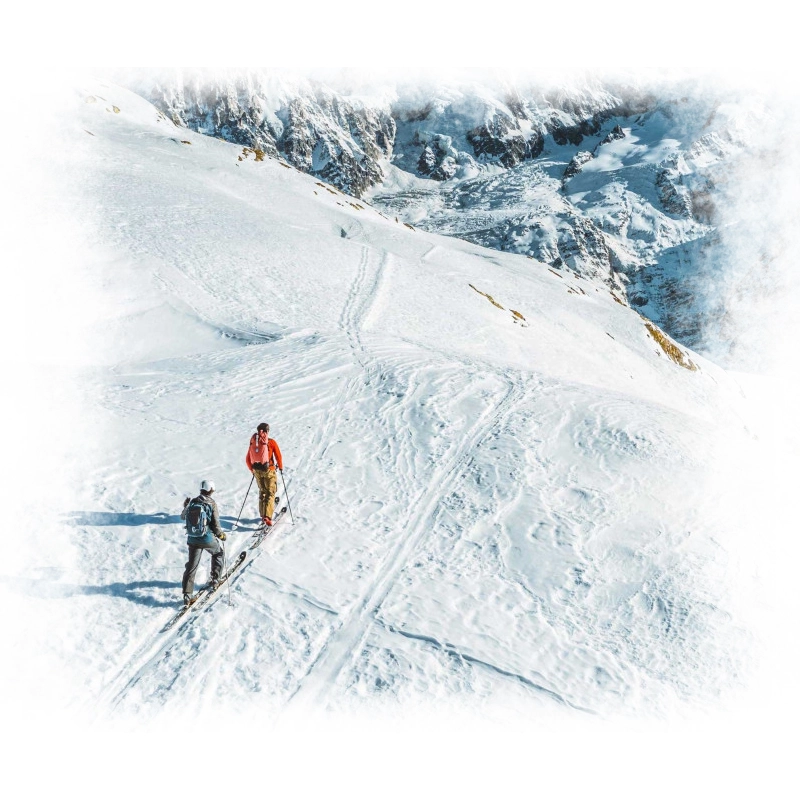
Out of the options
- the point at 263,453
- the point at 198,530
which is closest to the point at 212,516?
the point at 198,530

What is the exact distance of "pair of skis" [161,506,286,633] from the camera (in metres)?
8.80

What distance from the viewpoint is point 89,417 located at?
1454 cm

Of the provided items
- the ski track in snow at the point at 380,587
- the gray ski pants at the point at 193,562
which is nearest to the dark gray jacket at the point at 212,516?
the gray ski pants at the point at 193,562

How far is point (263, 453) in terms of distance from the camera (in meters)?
11.0

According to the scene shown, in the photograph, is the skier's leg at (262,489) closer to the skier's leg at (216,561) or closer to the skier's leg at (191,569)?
the skier's leg at (216,561)

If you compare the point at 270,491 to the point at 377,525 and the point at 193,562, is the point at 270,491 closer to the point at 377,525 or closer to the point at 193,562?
the point at 377,525

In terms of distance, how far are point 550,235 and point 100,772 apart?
622ft

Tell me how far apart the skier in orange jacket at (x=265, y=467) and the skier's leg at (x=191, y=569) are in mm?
2126

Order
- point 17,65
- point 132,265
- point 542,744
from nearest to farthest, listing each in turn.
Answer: point 542,744, point 132,265, point 17,65

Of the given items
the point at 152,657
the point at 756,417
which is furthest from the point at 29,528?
the point at 756,417

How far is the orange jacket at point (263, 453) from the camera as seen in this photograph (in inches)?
432

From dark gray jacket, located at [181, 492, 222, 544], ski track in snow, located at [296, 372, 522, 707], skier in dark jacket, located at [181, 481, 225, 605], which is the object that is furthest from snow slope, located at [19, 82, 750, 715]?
dark gray jacket, located at [181, 492, 222, 544]

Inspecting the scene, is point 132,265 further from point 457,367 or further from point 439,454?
point 439,454

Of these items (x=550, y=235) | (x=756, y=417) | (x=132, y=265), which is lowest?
(x=550, y=235)
